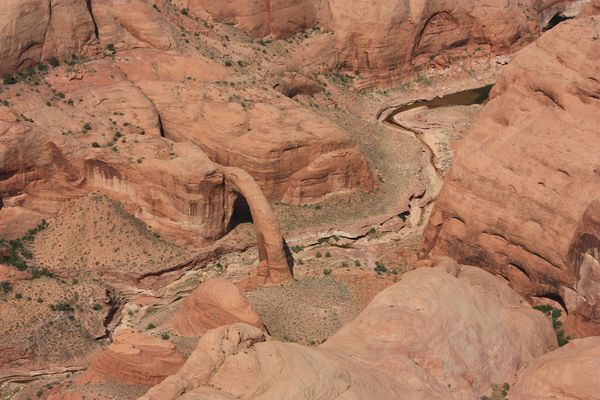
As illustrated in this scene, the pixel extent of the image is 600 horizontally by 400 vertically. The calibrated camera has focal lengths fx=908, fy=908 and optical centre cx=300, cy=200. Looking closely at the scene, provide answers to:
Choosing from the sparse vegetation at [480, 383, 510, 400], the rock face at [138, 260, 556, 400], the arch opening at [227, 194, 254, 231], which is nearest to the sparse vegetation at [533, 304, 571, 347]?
the rock face at [138, 260, 556, 400]

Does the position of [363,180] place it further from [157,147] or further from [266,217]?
[157,147]

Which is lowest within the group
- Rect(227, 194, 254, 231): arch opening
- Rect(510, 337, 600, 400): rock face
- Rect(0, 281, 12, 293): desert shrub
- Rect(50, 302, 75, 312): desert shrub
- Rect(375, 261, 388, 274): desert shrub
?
Rect(50, 302, 75, 312): desert shrub

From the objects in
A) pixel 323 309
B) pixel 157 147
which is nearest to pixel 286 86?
pixel 157 147

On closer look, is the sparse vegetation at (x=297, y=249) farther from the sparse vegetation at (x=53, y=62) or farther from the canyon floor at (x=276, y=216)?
the sparse vegetation at (x=53, y=62)

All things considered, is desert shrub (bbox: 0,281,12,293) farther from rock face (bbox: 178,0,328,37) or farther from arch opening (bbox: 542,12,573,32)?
arch opening (bbox: 542,12,573,32)

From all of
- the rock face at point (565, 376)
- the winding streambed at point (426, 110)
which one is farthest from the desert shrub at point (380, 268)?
the rock face at point (565, 376)

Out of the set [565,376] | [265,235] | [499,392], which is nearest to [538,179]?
[499,392]
